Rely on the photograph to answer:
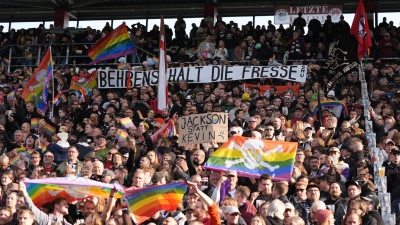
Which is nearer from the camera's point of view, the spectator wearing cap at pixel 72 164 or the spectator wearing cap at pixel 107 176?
the spectator wearing cap at pixel 107 176

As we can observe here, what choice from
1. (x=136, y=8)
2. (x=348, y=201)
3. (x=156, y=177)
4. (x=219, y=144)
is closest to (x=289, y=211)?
(x=348, y=201)

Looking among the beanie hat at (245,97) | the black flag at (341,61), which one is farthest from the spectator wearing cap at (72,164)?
the black flag at (341,61)

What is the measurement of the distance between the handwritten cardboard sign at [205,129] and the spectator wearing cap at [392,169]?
2.63m

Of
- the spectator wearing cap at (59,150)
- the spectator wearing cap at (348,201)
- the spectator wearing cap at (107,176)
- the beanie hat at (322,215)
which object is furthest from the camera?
the spectator wearing cap at (59,150)

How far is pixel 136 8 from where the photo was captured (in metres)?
29.8

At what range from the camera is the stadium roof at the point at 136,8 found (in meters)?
28.4

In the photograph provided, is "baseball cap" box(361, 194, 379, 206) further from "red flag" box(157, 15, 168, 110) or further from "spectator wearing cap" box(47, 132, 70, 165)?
"red flag" box(157, 15, 168, 110)

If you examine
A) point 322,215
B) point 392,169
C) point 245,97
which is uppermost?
point 245,97

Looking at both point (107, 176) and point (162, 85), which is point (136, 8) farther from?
point (107, 176)

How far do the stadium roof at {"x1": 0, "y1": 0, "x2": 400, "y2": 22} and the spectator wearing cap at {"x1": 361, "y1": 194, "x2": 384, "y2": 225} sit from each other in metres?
17.3

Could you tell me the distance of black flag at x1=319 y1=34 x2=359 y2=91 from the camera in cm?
1906

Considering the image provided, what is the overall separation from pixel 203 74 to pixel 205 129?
7864 mm

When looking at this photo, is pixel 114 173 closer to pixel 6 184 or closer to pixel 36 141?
pixel 6 184

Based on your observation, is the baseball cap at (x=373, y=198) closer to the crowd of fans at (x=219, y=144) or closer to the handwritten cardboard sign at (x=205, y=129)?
the crowd of fans at (x=219, y=144)
